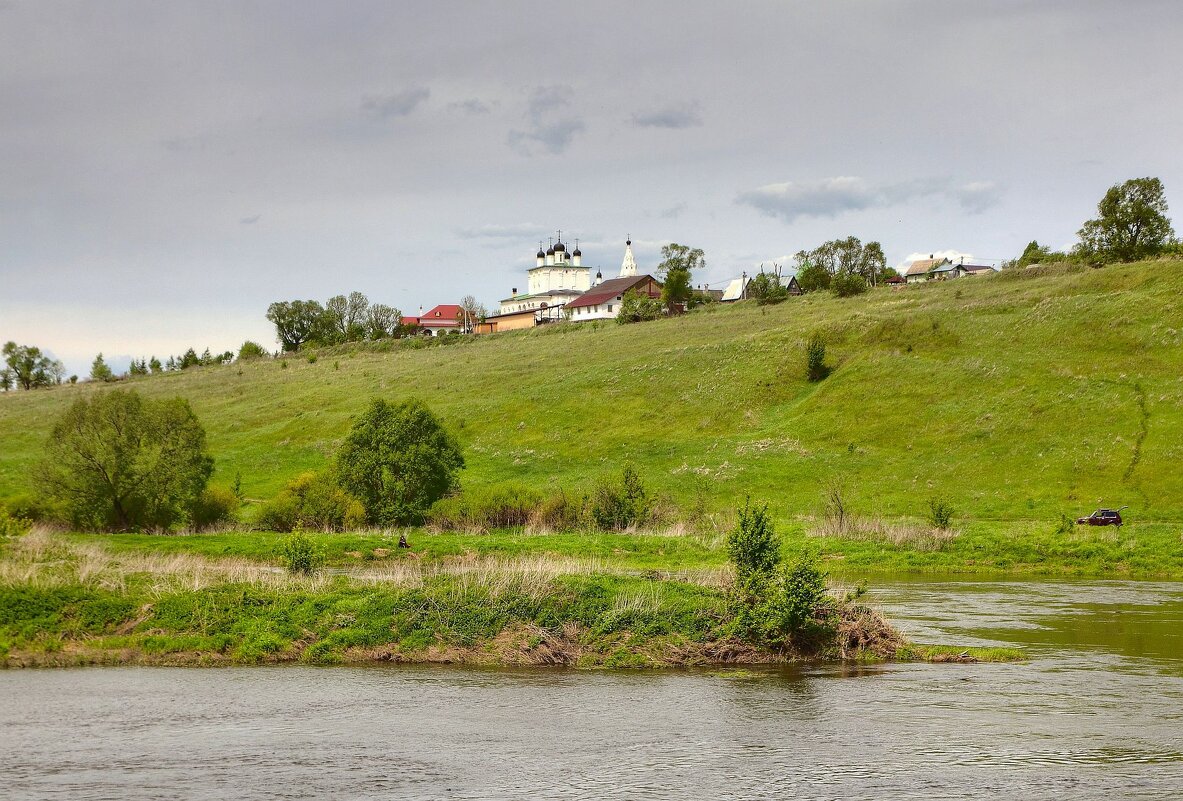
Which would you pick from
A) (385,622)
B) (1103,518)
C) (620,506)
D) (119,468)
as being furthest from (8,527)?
(1103,518)

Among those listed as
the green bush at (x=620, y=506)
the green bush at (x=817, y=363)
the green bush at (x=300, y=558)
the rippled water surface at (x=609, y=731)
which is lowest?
the rippled water surface at (x=609, y=731)

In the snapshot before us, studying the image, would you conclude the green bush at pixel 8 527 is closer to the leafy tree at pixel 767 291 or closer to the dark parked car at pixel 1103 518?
the dark parked car at pixel 1103 518

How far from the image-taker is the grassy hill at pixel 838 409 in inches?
2549

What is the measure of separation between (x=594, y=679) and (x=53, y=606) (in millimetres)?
15977

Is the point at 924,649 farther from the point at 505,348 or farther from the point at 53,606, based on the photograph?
the point at 505,348

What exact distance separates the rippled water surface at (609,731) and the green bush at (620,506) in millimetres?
29371

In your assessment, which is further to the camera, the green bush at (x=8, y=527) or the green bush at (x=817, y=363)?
the green bush at (x=817, y=363)

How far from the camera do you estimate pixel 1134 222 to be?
120688 millimetres

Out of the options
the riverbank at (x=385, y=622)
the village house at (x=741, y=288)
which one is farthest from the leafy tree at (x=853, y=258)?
the riverbank at (x=385, y=622)

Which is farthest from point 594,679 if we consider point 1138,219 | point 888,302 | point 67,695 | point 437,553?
point 1138,219

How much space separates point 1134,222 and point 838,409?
65.8 m

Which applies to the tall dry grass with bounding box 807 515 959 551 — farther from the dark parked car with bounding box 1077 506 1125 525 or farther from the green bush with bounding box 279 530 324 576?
the green bush with bounding box 279 530 324 576

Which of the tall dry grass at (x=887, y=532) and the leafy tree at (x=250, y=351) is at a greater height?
the leafy tree at (x=250, y=351)

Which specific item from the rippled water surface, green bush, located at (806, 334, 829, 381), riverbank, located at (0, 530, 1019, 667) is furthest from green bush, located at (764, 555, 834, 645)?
green bush, located at (806, 334, 829, 381)
